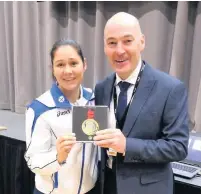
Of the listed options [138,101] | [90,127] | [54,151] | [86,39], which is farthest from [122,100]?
[86,39]

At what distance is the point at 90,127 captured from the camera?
1057 mm

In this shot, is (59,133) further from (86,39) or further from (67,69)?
(86,39)

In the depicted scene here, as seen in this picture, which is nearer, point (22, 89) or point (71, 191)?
point (71, 191)

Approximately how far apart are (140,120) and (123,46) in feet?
0.97

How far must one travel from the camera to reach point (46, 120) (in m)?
1.17

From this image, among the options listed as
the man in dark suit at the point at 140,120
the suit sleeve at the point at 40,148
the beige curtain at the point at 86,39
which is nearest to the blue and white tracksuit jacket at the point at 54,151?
the suit sleeve at the point at 40,148

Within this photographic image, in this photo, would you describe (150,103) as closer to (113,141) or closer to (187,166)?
(113,141)

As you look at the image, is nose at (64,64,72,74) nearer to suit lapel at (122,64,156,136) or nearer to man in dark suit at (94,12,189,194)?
man in dark suit at (94,12,189,194)

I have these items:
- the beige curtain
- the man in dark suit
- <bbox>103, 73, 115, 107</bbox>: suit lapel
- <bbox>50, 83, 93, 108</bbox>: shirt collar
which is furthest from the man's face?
the beige curtain

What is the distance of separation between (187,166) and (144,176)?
659 mm

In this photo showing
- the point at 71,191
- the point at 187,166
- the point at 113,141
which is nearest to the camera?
the point at 113,141

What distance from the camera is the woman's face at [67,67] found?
3.93ft

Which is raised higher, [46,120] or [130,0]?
[130,0]

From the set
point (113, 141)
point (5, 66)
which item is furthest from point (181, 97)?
point (5, 66)
